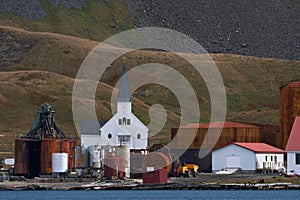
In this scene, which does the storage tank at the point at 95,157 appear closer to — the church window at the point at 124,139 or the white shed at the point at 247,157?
the white shed at the point at 247,157

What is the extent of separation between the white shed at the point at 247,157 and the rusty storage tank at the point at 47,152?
50.4 feet

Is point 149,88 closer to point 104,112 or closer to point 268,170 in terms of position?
point 104,112

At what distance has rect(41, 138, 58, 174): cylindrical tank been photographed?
11638cm

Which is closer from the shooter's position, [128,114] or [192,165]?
[192,165]

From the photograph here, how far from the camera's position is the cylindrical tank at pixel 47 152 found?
116m

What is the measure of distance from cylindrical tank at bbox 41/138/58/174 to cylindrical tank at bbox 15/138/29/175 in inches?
66.0

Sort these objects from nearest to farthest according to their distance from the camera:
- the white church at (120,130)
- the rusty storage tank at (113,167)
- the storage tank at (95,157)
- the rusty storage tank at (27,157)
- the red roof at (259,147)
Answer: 1. the rusty storage tank at (113,167)
2. the red roof at (259,147)
3. the storage tank at (95,157)
4. the rusty storage tank at (27,157)
5. the white church at (120,130)

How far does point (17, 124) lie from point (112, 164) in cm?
5104

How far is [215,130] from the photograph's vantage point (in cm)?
11731

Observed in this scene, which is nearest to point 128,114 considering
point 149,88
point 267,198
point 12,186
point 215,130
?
point 215,130

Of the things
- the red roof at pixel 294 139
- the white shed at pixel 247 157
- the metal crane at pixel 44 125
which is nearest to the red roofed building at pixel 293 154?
the red roof at pixel 294 139

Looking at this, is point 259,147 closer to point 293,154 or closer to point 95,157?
point 293,154

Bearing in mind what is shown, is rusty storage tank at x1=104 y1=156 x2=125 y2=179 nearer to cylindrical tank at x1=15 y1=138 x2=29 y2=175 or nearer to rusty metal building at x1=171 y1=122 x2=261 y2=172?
rusty metal building at x1=171 y1=122 x2=261 y2=172

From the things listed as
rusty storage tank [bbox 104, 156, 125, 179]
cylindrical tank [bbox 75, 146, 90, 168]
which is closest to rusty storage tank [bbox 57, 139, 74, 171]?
cylindrical tank [bbox 75, 146, 90, 168]
